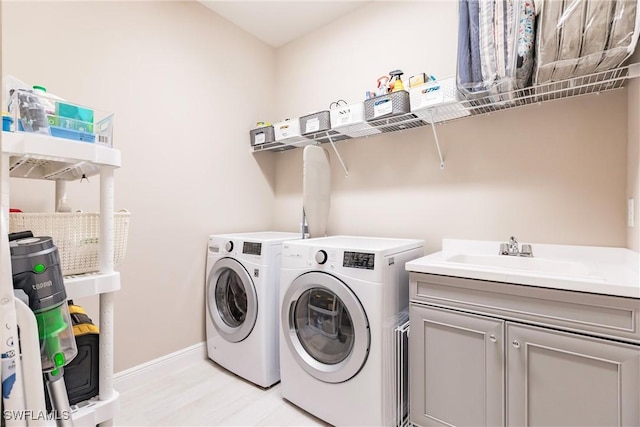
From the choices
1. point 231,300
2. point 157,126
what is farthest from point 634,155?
point 157,126

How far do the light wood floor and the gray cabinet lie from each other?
74 cm

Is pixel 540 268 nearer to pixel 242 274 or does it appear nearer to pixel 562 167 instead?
pixel 562 167

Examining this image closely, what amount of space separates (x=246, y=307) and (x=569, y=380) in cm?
174

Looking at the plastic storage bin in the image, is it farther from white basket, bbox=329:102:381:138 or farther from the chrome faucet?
the chrome faucet

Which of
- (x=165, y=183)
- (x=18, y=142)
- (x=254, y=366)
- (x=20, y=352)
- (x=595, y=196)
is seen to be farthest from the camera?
(x=165, y=183)

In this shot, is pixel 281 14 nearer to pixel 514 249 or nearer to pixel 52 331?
pixel 514 249

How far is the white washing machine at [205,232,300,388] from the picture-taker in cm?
203

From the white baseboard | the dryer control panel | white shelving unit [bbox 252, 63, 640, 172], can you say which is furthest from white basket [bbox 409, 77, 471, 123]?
the white baseboard

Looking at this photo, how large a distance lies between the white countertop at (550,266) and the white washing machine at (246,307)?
3.03 feet

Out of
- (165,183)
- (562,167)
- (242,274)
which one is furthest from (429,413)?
(165,183)

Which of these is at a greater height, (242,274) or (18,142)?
(18,142)

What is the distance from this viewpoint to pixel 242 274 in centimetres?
212

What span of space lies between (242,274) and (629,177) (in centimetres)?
213

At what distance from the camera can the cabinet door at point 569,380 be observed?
1.11 meters
